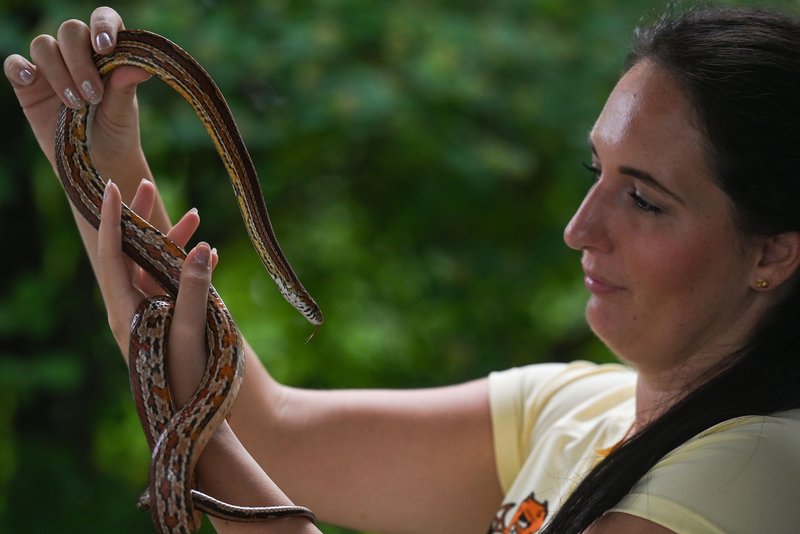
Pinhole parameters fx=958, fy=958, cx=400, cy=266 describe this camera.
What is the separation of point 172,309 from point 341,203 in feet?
6.18

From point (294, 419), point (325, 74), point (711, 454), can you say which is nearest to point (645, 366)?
point (711, 454)

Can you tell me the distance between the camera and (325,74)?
2391mm

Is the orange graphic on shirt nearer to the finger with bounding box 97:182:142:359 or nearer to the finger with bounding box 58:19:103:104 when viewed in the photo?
the finger with bounding box 97:182:142:359

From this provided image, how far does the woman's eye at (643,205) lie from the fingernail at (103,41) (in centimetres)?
Result: 68

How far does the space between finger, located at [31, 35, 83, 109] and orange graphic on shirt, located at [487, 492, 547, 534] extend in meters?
0.85

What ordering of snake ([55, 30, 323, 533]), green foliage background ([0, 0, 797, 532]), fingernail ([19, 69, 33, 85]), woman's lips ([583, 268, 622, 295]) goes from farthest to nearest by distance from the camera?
1. green foliage background ([0, 0, 797, 532])
2. woman's lips ([583, 268, 622, 295])
3. fingernail ([19, 69, 33, 85])
4. snake ([55, 30, 323, 533])

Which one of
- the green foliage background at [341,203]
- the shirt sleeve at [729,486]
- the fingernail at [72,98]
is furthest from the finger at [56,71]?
the green foliage background at [341,203]

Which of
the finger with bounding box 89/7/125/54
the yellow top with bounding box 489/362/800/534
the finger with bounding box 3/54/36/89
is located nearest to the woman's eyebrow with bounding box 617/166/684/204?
the yellow top with bounding box 489/362/800/534

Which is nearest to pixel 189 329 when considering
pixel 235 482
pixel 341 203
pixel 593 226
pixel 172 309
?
pixel 172 309

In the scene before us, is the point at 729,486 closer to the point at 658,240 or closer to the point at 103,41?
Answer: the point at 658,240

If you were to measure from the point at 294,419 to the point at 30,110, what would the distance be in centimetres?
65

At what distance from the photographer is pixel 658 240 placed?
126cm

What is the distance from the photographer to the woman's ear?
1282 millimetres

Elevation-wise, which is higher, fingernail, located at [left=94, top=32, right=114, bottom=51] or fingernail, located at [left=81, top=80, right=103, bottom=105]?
fingernail, located at [left=94, top=32, right=114, bottom=51]
